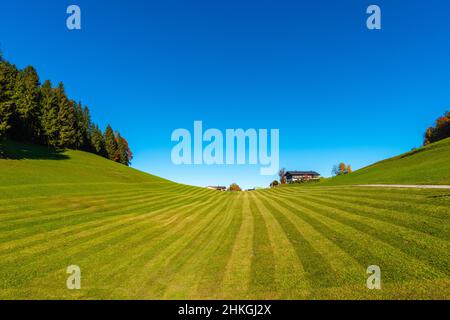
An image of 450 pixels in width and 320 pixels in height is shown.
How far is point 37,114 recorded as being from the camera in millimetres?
50000

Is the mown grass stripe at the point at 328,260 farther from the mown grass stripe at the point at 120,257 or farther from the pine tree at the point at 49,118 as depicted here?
the pine tree at the point at 49,118

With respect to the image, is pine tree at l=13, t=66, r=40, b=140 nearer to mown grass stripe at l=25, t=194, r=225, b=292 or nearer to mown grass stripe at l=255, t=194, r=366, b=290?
mown grass stripe at l=25, t=194, r=225, b=292

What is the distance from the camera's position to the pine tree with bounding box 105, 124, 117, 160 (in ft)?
289

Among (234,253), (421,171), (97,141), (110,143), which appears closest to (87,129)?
(97,141)

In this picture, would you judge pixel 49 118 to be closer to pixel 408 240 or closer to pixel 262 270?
pixel 262 270

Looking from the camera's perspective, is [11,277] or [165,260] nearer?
[11,277]

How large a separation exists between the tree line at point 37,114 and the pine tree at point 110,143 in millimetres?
10981

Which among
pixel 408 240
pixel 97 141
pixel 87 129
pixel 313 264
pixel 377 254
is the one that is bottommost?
pixel 313 264

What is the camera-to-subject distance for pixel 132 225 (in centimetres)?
1454

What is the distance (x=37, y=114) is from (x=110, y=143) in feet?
131

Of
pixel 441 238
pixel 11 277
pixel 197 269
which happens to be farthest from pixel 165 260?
pixel 441 238

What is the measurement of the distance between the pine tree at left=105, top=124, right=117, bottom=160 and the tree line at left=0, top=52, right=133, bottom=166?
11.0 metres

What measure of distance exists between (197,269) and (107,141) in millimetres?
94576
